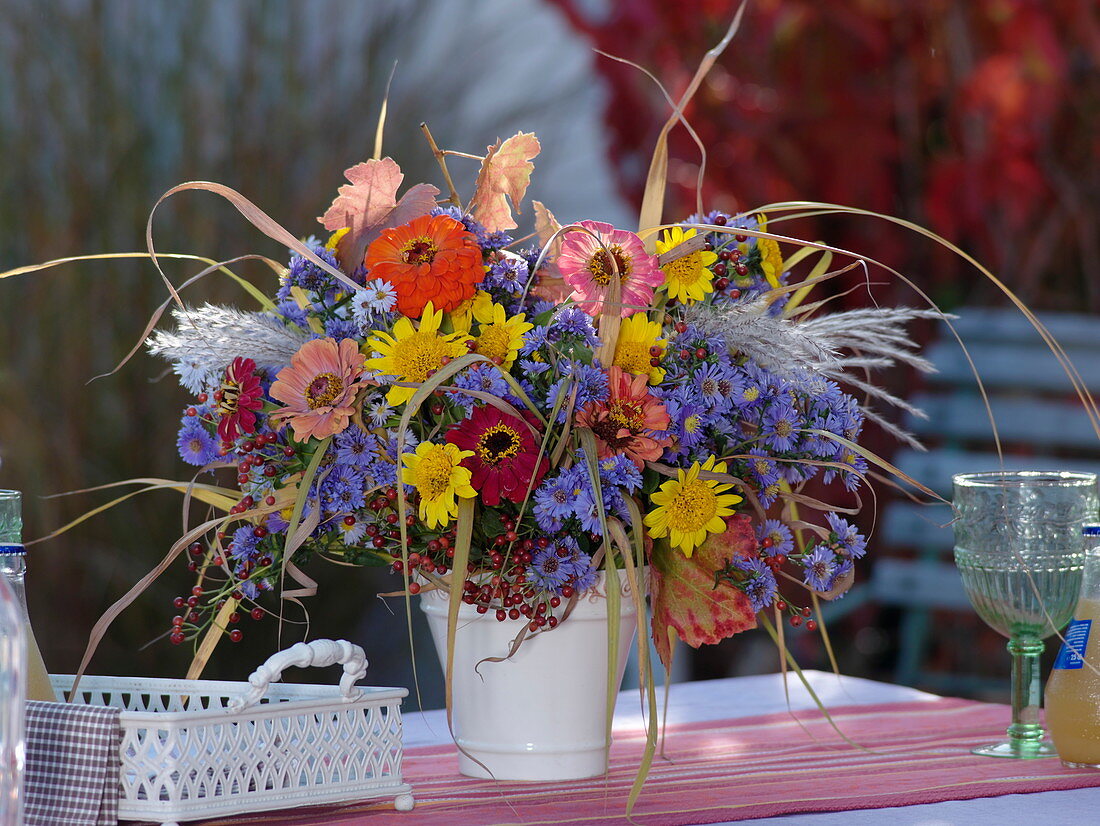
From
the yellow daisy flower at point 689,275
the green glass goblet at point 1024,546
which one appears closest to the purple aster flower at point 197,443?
the yellow daisy flower at point 689,275

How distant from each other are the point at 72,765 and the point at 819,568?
466mm

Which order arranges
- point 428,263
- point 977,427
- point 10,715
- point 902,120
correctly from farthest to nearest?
point 902,120 < point 977,427 < point 428,263 < point 10,715

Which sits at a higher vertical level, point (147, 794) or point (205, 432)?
point (205, 432)

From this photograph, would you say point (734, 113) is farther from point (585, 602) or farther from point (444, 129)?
point (585, 602)

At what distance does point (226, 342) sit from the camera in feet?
2.87

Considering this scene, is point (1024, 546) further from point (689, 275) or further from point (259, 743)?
point (259, 743)

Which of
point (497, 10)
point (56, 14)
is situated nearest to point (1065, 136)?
point (497, 10)

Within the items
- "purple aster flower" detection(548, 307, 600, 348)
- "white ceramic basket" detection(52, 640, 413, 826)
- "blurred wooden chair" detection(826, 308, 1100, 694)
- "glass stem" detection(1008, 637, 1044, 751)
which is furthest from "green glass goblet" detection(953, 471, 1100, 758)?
"blurred wooden chair" detection(826, 308, 1100, 694)

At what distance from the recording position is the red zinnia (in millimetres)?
851

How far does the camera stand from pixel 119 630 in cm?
196

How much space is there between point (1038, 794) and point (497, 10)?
6.95 feet

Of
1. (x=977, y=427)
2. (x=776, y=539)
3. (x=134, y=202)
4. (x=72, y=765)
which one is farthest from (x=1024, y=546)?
(x=977, y=427)

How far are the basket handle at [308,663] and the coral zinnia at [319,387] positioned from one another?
5.0 inches

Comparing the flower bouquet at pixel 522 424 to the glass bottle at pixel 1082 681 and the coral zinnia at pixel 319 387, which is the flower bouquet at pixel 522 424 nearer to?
the coral zinnia at pixel 319 387
